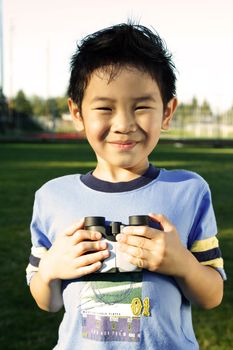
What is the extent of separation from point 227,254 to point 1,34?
52854mm

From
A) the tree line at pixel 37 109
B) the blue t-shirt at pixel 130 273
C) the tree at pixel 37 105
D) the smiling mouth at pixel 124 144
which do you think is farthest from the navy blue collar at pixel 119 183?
the tree at pixel 37 105

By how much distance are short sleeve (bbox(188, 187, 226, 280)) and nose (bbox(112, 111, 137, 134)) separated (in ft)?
1.03

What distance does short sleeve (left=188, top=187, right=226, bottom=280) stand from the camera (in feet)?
6.34

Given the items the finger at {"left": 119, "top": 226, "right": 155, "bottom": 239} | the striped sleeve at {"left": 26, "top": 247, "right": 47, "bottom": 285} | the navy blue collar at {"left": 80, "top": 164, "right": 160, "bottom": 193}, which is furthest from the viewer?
the striped sleeve at {"left": 26, "top": 247, "right": 47, "bottom": 285}

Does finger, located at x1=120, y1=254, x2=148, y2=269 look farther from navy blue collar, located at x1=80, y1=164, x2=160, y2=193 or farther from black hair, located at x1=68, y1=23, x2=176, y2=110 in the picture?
black hair, located at x1=68, y1=23, x2=176, y2=110

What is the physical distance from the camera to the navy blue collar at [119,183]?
1914 millimetres

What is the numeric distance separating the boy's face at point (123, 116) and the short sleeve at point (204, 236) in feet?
0.77

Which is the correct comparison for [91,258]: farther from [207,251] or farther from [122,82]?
[122,82]

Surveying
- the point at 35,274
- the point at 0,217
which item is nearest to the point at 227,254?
the point at 0,217

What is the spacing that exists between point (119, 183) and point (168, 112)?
310 millimetres

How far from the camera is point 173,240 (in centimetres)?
175

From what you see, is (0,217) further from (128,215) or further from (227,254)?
(128,215)

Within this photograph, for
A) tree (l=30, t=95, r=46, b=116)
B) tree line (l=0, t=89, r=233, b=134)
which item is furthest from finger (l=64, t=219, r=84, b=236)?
tree (l=30, t=95, r=46, b=116)

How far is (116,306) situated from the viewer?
182 centimetres
